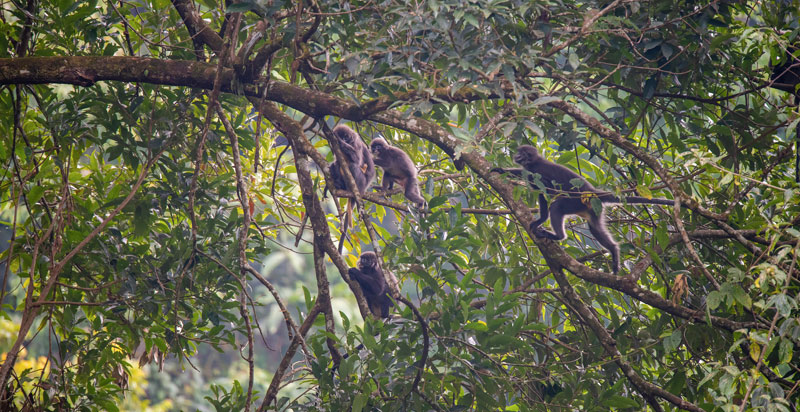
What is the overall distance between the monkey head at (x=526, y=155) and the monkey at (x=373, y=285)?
6.06 feet

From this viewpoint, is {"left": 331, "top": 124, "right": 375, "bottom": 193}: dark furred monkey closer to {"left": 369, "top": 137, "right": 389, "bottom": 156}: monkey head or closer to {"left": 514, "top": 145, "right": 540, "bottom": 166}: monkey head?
{"left": 369, "top": 137, "right": 389, "bottom": 156}: monkey head

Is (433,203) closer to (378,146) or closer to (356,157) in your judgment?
(356,157)

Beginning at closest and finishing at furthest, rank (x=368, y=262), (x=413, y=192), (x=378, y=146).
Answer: (x=413, y=192) < (x=378, y=146) < (x=368, y=262)

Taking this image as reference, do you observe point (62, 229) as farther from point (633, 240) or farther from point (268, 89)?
point (633, 240)

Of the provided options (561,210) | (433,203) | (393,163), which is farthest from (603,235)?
(393,163)

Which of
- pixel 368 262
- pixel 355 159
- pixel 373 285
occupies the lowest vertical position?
pixel 373 285

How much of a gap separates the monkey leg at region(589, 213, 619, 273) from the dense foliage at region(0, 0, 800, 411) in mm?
131

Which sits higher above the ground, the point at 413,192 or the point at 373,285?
the point at 413,192

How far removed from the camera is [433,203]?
13.5 ft

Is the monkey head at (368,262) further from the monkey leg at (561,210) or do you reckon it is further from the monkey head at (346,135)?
the monkey leg at (561,210)

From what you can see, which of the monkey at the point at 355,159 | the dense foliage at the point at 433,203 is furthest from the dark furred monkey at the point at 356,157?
the dense foliage at the point at 433,203

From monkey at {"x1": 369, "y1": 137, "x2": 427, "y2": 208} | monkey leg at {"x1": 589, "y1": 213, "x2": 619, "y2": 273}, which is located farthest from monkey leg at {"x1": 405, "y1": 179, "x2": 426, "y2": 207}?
monkey leg at {"x1": 589, "y1": 213, "x2": 619, "y2": 273}

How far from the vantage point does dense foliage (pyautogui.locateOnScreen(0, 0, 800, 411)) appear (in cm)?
344

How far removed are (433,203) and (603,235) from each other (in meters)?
1.79
